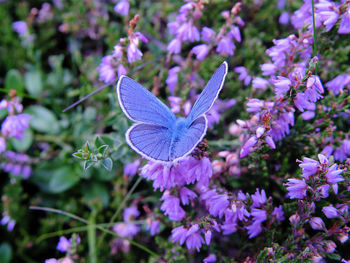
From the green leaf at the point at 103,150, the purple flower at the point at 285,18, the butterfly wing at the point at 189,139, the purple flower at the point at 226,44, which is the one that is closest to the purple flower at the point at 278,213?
the butterfly wing at the point at 189,139

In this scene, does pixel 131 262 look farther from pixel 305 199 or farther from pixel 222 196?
pixel 305 199

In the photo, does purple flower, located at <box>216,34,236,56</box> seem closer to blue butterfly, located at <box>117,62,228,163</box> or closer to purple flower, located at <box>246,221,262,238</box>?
blue butterfly, located at <box>117,62,228,163</box>

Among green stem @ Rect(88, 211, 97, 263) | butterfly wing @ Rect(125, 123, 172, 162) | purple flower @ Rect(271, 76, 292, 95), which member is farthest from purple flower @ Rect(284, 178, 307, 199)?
green stem @ Rect(88, 211, 97, 263)

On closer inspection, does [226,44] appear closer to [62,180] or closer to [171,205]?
[171,205]

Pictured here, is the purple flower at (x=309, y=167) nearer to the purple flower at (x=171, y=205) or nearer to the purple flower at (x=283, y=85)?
A: the purple flower at (x=283, y=85)

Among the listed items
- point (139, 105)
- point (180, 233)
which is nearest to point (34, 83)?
point (139, 105)

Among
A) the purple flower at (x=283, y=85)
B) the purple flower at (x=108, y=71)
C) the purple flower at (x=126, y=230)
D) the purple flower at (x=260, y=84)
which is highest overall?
the purple flower at (x=283, y=85)
